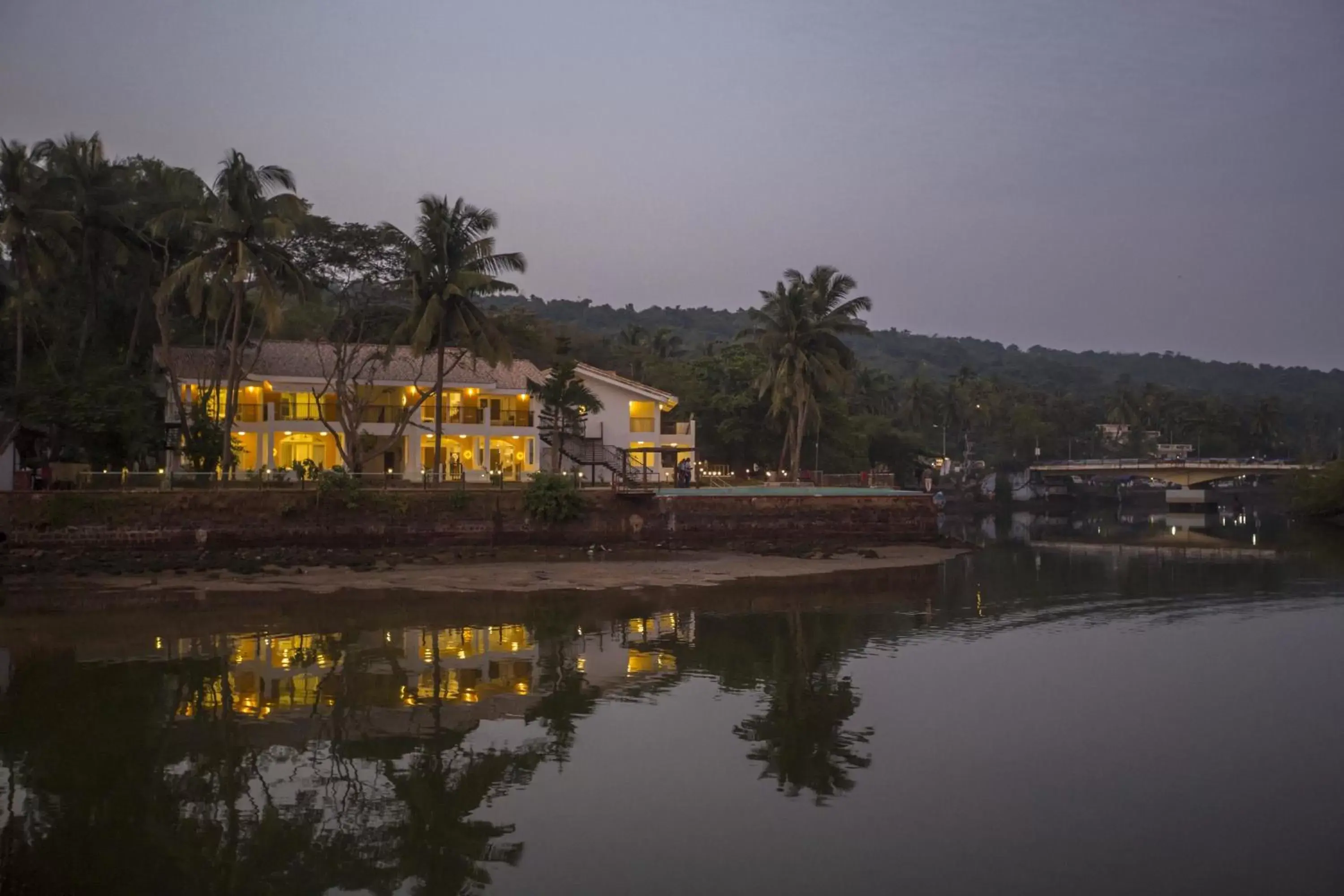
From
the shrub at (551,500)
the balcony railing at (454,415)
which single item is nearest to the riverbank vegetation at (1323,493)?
the shrub at (551,500)

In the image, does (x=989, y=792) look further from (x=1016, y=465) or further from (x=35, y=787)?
(x=1016, y=465)

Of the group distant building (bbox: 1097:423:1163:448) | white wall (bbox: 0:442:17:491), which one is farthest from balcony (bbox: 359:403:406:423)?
distant building (bbox: 1097:423:1163:448)

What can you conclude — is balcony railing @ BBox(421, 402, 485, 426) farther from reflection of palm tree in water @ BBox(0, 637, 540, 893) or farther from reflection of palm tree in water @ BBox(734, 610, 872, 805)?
reflection of palm tree in water @ BBox(0, 637, 540, 893)

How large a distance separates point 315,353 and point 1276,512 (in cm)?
8298

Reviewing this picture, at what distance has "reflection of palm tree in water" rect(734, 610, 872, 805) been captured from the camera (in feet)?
47.4

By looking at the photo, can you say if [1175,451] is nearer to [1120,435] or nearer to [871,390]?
[1120,435]

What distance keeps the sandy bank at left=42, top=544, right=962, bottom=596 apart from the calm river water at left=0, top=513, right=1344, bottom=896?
3469 millimetres

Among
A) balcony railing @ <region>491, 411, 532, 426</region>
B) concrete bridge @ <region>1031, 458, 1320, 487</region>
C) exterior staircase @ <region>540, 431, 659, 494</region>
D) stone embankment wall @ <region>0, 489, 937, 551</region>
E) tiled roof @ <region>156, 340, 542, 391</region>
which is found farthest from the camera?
concrete bridge @ <region>1031, 458, 1320, 487</region>

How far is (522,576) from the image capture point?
1329 inches

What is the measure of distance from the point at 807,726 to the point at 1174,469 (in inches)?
3446

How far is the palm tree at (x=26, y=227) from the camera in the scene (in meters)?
37.1

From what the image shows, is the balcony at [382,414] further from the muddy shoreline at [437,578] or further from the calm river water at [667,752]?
the calm river water at [667,752]

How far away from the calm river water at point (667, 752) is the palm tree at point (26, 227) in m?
16.9

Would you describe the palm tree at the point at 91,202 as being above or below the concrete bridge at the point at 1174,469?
Result: above
